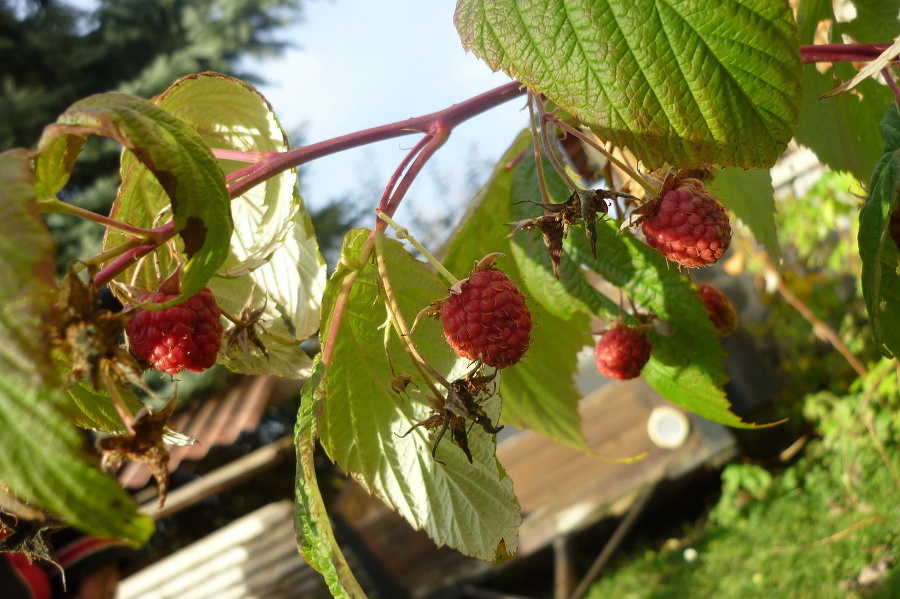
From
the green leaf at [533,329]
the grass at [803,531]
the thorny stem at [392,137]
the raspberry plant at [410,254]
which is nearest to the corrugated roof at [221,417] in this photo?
the grass at [803,531]

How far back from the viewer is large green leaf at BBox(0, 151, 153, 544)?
28cm

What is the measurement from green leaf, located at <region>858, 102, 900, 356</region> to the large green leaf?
453 millimetres

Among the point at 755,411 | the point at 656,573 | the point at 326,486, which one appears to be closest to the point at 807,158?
the point at 755,411

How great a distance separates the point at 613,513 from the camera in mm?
4227

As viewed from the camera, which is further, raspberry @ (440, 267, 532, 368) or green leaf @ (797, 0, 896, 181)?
green leaf @ (797, 0, 896, 181)

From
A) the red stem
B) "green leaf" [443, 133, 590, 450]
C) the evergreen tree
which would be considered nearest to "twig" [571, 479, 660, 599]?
"green leaf" [443, 133, 590, 450]

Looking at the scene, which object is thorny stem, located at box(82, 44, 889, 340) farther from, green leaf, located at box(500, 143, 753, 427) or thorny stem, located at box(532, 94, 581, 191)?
green leaf, located at box(500, 143, 753, 427)

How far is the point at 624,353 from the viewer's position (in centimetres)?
70

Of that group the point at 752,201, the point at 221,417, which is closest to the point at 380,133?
the point at 752,201

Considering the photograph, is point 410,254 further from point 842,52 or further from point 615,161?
point 842,52

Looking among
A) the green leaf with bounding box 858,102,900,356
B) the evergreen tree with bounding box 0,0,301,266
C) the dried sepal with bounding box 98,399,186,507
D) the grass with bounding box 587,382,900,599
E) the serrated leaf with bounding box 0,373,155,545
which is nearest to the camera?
the serrated leaf with bounding box 0,373,155,545

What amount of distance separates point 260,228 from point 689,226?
34 cm

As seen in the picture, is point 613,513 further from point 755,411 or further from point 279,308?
point 279,308

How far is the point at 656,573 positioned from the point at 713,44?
3409mm
